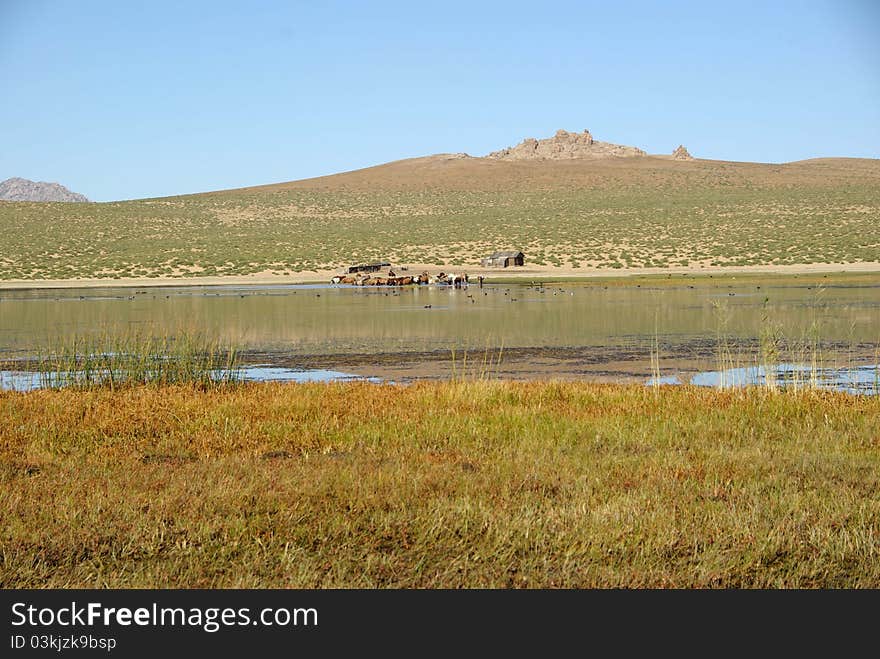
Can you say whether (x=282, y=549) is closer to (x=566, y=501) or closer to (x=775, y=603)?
(x=566, y=501)

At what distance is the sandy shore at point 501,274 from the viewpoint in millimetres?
55800

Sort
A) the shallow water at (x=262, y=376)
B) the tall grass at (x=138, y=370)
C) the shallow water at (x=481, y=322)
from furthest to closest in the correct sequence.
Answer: the shallow water at (x=481, y=322) < the shallow water at (x=262, y=376) < the tall grass at (x=138, y=370)

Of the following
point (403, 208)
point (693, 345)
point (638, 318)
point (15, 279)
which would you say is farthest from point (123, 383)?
point (403, 208)

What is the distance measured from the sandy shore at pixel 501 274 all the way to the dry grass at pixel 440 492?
44861 mm

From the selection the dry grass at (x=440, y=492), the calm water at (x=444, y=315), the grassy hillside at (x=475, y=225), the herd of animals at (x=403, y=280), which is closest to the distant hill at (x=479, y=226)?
the grassy hillside at (x=475, y=225)

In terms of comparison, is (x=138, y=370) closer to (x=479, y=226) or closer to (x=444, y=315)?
(x=444, y=315)

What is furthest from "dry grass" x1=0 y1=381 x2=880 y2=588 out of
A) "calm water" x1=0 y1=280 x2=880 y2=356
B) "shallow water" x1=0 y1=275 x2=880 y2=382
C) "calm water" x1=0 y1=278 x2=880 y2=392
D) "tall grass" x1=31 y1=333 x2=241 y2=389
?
"calm water" x1=0 y1=280 x2=880 y2=356

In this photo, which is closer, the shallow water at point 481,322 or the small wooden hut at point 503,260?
the shallow water at point 481,322

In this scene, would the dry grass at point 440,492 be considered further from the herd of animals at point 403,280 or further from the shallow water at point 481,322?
the herd of animals at point 403,280

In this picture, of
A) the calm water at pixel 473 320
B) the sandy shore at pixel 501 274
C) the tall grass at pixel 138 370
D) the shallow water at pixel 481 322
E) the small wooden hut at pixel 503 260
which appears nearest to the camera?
the tall grass at pixel 138 370

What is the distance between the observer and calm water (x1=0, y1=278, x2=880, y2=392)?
20891 mm

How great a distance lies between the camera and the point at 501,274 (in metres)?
60.0

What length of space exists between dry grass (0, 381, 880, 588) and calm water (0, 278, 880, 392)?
4452mm

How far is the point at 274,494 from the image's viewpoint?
292 inches
